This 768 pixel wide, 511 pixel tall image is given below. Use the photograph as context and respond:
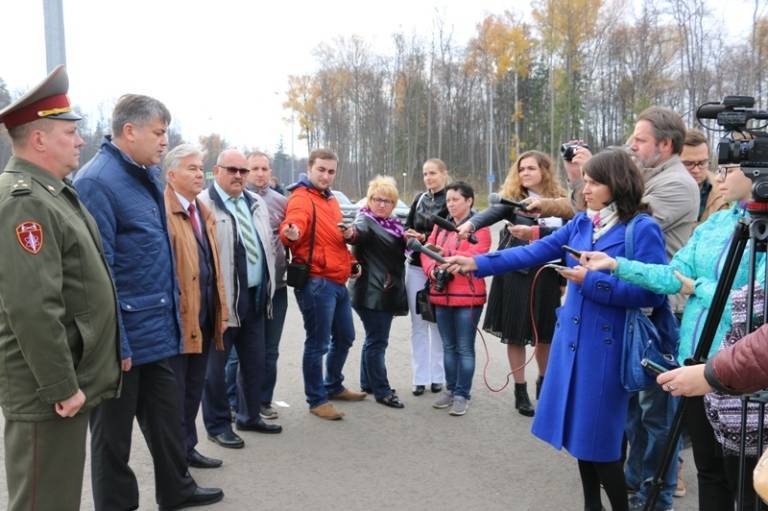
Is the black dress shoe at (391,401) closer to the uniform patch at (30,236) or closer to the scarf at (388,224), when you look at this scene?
the scarf at (388,224)

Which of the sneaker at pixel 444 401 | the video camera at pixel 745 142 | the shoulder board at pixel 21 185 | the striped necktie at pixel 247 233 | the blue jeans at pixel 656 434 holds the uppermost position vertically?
the video camera at pixel 745 142

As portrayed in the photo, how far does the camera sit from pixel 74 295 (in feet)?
8.66

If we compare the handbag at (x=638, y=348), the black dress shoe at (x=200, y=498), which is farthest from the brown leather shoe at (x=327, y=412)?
the handbag at (x=638, y=348)

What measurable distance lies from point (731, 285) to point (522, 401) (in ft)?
9.80

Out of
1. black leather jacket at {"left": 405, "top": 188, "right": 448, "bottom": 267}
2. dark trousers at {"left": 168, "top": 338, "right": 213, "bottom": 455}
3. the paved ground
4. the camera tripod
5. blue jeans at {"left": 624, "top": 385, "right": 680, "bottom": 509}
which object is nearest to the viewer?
the camera tripod

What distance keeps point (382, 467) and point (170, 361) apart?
1.57 meters

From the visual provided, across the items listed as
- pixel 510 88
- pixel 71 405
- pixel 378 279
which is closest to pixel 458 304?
pixel 378 279

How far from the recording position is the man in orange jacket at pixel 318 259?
5.04m

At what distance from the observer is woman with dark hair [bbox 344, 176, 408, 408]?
542 cm

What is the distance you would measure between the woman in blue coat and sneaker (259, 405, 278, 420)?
253 centimetres

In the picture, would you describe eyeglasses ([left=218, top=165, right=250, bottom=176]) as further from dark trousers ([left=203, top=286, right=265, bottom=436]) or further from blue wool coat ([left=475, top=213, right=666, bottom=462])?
blue wool coat ([left=475, top=213, right=666, bottom=462])

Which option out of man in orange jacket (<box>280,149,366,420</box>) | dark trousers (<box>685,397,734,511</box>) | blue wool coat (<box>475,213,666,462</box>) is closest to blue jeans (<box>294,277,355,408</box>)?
man in orange jacket (<box>280,149,366,420</box>)

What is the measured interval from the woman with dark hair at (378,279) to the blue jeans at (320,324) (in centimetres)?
20

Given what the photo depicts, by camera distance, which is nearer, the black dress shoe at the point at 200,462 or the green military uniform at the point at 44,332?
the green military uniform at the point at 44,332
